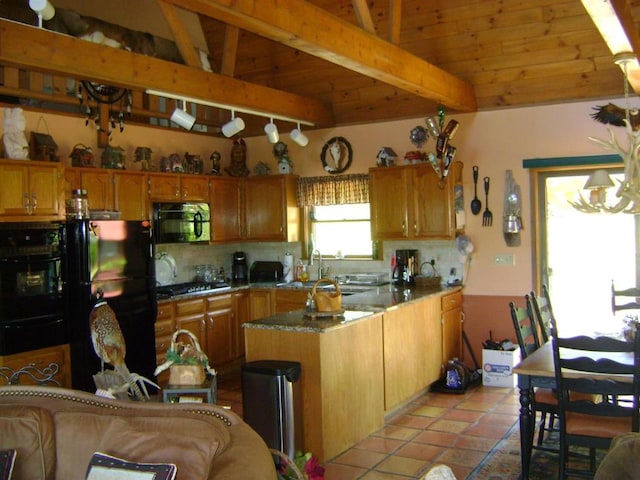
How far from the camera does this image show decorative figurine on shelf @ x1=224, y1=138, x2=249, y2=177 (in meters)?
7.54

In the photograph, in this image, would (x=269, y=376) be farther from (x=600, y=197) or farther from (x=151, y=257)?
(x=600, y=197)

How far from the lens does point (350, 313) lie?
16.0 feet

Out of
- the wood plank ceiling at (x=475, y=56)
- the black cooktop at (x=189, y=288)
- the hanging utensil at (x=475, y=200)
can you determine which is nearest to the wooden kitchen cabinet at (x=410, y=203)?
the hanging utensil at (x=475, y=200)

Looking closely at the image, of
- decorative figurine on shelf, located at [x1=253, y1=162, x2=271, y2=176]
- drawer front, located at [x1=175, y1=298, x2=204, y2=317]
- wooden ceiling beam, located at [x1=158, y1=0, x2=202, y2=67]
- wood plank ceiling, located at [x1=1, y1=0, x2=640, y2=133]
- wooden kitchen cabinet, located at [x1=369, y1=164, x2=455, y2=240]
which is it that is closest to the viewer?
wooden ceiling beam, located at [x1=158, y1=0, x2=202, y2=67]

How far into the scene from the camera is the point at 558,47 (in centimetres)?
577

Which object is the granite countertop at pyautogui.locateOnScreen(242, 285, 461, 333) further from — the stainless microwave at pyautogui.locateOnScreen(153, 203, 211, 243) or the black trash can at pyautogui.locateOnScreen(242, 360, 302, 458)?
the stainless microwave at pyautogui.locateOnScreen(153, 203, 211, 243)

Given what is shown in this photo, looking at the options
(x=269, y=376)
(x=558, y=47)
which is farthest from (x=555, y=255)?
(x=269, y=376)

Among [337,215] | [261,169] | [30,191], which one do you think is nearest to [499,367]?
[337,215]

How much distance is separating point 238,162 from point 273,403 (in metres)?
4.01

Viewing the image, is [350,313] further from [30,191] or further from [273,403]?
[30,191]

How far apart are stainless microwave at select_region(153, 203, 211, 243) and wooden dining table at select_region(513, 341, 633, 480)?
12.7 feet

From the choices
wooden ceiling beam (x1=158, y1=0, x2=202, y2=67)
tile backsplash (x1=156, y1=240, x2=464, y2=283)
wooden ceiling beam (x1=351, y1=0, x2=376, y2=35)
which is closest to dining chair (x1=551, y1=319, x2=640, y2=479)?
wooden ceiling beam (x1=351, y1=0, x2=376, y2=35)

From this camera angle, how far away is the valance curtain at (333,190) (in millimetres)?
7172

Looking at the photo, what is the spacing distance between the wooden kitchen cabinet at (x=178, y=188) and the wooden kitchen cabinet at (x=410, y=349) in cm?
261
